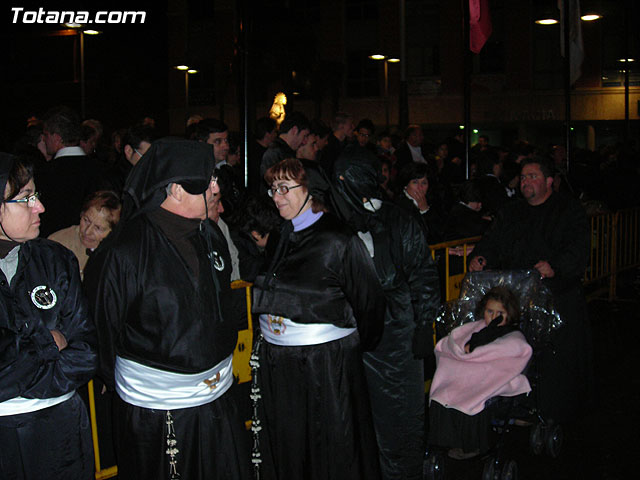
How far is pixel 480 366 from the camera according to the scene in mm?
5438

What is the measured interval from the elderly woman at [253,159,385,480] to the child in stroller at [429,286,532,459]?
0.88m

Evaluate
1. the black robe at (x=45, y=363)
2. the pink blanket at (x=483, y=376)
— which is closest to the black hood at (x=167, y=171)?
the black robe at (x=45, y=363)

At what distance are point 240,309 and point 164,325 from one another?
2120 mm

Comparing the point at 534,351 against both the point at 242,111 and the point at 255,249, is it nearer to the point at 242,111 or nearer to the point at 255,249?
the point at 255,249

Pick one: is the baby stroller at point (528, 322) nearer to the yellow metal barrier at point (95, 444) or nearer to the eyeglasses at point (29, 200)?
the yellow metal barrier at point (95, 444)

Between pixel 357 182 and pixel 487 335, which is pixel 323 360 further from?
pixel 487 335

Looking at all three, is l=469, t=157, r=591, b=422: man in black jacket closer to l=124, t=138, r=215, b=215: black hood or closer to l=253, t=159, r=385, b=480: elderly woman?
l=253, t=159, r=385, b=480: elderly woman

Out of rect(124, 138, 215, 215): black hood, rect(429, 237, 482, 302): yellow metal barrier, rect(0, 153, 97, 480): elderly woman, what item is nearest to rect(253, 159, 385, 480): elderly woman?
rect(124, 138, 215, 215): black hood

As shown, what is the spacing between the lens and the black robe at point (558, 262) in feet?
21.5

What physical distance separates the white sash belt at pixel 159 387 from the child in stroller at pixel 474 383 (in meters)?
2.30

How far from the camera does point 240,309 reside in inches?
221

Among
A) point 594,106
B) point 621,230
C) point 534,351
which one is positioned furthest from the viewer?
point 594,106

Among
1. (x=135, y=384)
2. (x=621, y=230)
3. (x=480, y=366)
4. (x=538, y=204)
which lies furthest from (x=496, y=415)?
(x=621, y=230)

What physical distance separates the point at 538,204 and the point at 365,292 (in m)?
2.78
